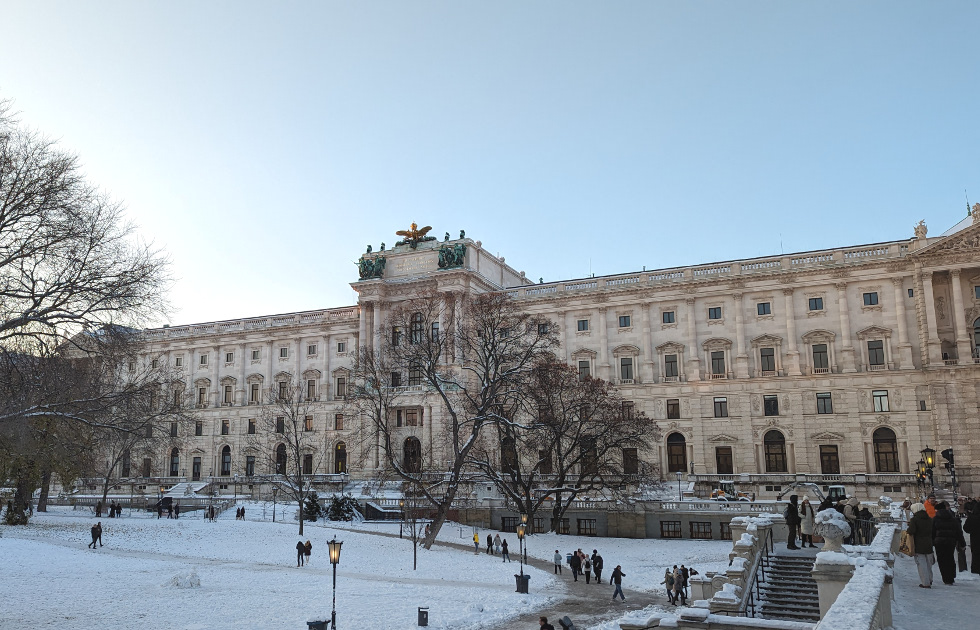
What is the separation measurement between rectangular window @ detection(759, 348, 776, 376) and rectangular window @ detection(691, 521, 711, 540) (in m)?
21.0

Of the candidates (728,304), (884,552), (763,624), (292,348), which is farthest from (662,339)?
(763,624)

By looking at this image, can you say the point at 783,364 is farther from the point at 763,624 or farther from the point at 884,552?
the point at 763,624

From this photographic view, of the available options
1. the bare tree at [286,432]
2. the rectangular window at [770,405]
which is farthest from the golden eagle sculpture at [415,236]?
the rectangular window at [770,405]

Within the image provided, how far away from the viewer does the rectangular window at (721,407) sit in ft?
212

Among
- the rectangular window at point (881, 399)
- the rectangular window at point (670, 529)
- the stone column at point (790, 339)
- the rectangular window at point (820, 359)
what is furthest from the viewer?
the stone column at point (790, 339)

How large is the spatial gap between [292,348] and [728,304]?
4627cm

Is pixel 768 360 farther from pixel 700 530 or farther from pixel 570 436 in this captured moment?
pixel 570 436

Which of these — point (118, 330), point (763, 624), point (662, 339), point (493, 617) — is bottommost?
point (493, 617)

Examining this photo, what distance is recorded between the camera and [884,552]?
1575 cm

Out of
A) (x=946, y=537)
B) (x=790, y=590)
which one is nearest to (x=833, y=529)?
(x=946, y=537)

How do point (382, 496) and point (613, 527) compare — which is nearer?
point (613, 527)

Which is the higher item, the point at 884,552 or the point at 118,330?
the point at 118,330

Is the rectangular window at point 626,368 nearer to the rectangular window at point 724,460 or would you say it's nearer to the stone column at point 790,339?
the rectangular window at point 724,460

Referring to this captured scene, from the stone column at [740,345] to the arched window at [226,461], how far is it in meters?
54.0
